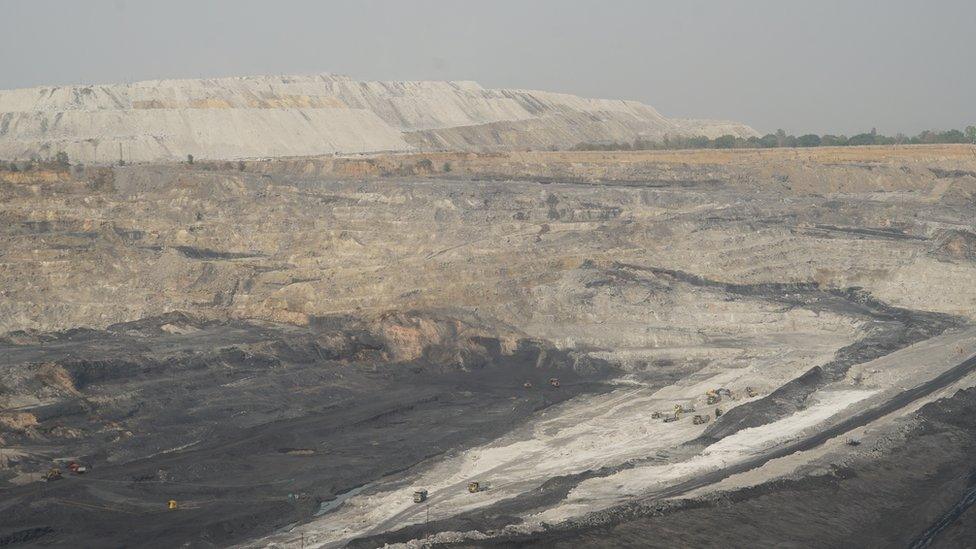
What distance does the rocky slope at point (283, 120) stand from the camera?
11200 cm

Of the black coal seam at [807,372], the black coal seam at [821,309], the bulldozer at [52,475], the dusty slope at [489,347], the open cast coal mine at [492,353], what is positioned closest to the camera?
the black coal seam at [807,372]

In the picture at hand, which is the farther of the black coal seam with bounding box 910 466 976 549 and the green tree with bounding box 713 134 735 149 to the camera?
the green tree with bounding box 713 134 735 149

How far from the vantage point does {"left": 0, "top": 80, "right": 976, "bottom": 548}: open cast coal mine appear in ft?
103

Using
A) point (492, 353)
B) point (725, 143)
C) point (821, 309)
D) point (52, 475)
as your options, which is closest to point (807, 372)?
point (821, 309)

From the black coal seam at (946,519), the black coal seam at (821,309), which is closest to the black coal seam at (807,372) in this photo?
the black coal seam at (821,309)

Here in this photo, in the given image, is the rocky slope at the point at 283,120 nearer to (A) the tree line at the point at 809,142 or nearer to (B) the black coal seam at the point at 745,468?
(A) the tree line at the point at 809,142

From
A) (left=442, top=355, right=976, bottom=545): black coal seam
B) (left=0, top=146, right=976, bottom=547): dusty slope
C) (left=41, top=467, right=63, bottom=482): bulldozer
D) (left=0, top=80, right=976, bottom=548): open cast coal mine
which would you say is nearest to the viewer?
(left=442, top=355, right=976, bottom=545): black coal seam

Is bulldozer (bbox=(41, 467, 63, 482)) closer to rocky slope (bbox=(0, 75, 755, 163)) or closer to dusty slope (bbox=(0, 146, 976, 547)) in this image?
dusty slope (bbox=(0, 146, 976, 547))

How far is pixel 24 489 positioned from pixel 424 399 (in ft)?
54.4

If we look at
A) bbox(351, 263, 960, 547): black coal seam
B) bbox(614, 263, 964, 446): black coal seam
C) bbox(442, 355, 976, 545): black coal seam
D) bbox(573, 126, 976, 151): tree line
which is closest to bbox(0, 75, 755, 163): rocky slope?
bbox(573, 126, 976, 151): tree line

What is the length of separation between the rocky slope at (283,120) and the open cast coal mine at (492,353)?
29.7 m

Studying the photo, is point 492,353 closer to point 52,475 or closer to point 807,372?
point 807,372

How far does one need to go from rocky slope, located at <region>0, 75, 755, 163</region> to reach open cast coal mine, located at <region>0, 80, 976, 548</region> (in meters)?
29.7

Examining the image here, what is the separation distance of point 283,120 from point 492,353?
A: 7411 centimetres
